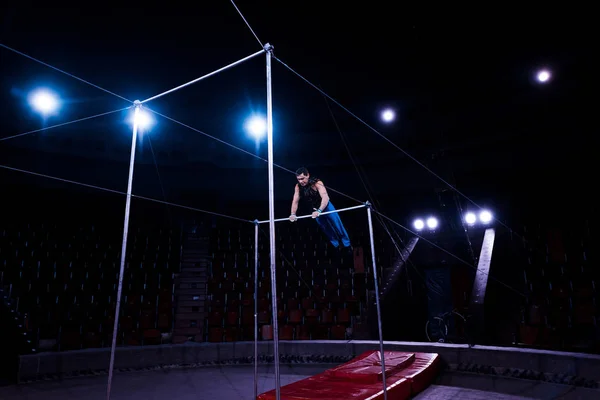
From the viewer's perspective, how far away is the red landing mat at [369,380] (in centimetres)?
376

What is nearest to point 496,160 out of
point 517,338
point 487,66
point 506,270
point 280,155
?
point 487,66

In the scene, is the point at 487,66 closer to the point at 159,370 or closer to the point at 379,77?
the point at 379,77

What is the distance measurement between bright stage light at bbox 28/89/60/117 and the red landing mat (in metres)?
9.80

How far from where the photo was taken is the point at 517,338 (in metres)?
7.23

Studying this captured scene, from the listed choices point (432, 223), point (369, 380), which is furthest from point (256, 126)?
point (369, 380)

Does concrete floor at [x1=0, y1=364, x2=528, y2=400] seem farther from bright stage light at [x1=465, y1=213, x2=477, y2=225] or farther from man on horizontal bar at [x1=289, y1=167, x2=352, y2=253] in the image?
bright stage light at [x1=465, y1=213, x2=477, y2=225]

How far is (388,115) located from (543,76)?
13.6 feet

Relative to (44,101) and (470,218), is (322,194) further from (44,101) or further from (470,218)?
(44,101)

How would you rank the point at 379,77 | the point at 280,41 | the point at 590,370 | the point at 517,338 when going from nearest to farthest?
the point at 590,370, the point at 517,338, the point at 280,41, the point at 379,77

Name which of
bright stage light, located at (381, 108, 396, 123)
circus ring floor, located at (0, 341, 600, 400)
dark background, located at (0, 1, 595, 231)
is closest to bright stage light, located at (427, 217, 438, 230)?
dark background, located at (0, 1, 595, 231)

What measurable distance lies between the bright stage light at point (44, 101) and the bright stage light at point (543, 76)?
12725 mm

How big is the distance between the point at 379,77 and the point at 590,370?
798cm

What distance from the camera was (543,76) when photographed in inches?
382

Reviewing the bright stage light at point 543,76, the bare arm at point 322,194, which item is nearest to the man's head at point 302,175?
the bare arm at point 322,194
